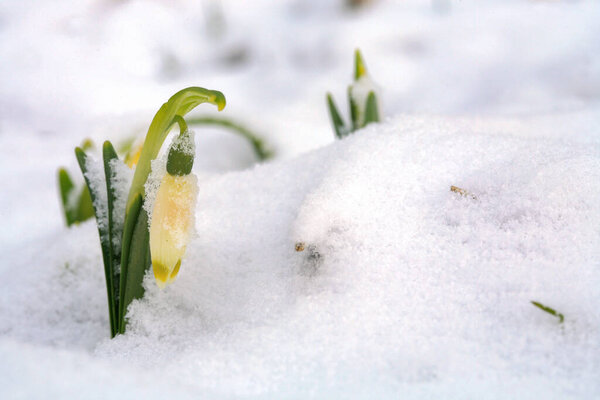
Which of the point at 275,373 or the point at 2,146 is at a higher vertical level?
the point at 2,146

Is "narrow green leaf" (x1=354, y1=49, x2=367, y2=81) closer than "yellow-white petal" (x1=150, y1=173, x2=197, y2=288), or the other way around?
"yellow-white petal" (x1=150, y1=173, x2=197, y2=288)

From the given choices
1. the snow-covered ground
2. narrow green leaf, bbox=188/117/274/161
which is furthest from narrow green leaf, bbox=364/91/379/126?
narrow green leaf, bbox=188/117/274/161

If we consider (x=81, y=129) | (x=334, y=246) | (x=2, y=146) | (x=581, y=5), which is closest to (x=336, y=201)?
(x=334, y=246)

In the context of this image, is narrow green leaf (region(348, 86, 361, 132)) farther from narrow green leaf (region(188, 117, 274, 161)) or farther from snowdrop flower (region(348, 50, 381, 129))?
narrow green leaf (region(188, 117, 274, 161))

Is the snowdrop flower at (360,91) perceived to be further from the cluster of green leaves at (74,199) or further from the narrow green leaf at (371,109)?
the cluster of green leaves at (74,199)

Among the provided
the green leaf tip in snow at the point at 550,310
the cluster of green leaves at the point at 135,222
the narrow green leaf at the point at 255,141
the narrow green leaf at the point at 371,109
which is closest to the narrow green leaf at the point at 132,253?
the cluster of green leaves at the point at 135,222

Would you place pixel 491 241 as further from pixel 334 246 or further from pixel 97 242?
pixel 97 242
